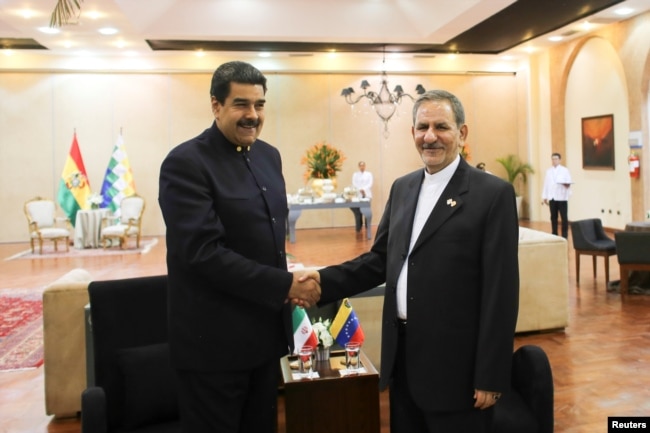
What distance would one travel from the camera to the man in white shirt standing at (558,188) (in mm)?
11617

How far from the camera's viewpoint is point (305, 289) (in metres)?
2.21

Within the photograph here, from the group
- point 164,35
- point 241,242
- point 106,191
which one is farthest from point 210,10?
point 241,242

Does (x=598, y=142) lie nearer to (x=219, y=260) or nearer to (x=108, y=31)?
(x=108, y=31)

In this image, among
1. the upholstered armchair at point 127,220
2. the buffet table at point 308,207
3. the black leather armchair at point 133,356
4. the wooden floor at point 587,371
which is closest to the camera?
the black leather armchair at point 133,356

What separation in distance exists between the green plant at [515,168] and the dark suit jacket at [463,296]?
14.5 meters

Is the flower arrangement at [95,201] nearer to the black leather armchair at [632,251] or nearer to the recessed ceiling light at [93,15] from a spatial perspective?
the recessed ceiling light at [93,15]

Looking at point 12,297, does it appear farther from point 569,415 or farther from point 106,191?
point 569,415

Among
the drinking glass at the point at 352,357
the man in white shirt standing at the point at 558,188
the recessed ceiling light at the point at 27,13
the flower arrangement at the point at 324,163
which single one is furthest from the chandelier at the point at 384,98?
the drinking glass at the point at 352,357

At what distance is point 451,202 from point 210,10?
10.5 m

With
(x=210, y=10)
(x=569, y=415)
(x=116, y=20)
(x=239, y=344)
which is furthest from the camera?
(x=210, y=10)

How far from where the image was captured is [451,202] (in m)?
2.05

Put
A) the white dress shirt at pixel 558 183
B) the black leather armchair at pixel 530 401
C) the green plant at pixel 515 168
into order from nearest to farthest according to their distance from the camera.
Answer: the black leather armchair at pixel 530 401, the white dress shirt at pixel 558 183, the green plant at pixel 515 168

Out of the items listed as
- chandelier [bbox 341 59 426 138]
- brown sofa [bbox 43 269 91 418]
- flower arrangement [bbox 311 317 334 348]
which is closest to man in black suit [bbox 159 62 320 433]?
flower arrangement [bbox 311 317 334 348]

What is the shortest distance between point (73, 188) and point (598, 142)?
11.4 m
